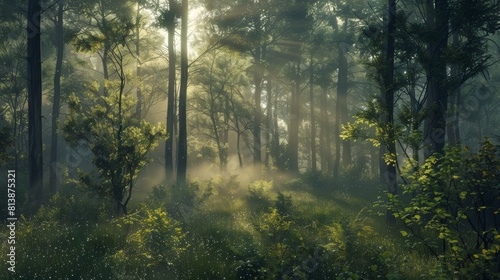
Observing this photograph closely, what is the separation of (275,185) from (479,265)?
713 inches

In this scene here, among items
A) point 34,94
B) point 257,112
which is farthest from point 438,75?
point 257,112

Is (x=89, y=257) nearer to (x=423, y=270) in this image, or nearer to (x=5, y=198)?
(x=423, y=270)

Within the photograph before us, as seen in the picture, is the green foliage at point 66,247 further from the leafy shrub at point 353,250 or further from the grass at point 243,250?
the leafy shrub at point 353,250

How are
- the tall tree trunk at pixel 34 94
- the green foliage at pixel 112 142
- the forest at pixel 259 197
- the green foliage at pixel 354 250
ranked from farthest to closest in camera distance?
the tall tree trunk at pixel 34 94
the green foliage at pixel 112 142
the green foliage at pixel 354 250
the forest at pixel 259 197

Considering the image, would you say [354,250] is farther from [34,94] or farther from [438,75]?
[34,94]

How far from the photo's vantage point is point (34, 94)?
1287cm

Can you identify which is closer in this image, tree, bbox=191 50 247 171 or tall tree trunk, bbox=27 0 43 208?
tall tree trunk, bbox=27 0 43 208

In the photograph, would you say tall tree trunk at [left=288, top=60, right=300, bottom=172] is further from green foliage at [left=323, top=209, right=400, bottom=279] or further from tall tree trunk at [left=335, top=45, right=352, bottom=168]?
green foliage at [left=323, top=209, right=400, bottom=279]

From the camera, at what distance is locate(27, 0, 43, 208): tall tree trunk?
12.6m

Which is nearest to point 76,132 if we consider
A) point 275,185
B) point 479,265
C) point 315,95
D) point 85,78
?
point 479,265

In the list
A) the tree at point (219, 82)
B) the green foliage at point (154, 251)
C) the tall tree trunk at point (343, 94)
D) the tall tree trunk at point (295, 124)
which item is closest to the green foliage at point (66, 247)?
the green foliage at point (154, 251)

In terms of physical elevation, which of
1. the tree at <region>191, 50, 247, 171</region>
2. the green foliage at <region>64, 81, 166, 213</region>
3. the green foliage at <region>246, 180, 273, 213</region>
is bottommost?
the green foliage at <region>246, 180, 273, 213</region>

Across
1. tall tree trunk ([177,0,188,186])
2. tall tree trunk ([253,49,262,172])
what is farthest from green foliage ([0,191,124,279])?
tall tree trunk ([253,49,262,172])

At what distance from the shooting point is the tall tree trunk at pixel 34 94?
496 inches
